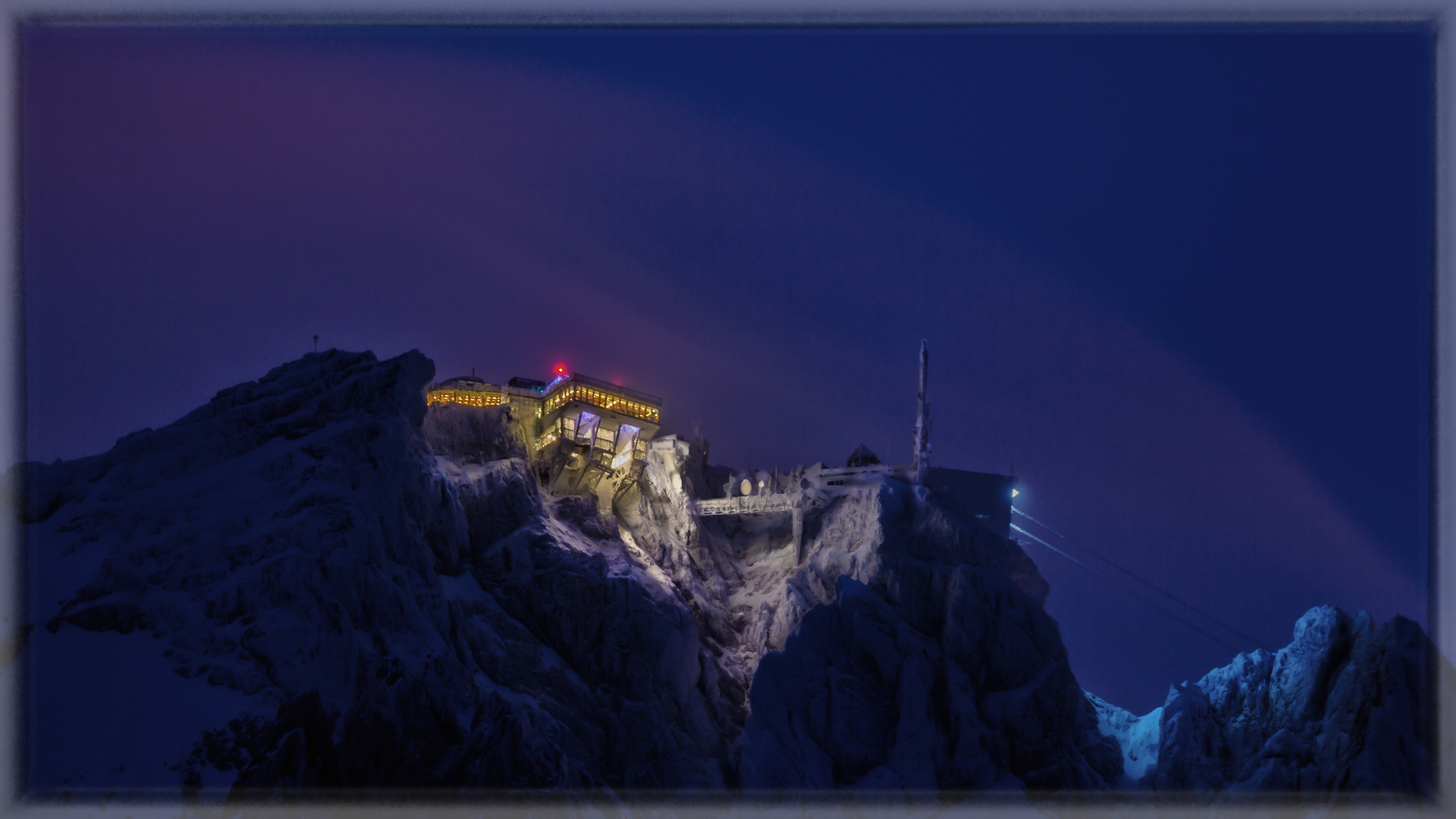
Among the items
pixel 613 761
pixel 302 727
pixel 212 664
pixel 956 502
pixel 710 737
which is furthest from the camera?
pixel 956 502

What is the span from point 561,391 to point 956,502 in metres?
32.2

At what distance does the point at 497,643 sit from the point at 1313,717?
2008 inches

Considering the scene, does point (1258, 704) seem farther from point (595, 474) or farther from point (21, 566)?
point (21, 566)

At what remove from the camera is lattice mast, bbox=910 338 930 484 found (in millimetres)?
94750

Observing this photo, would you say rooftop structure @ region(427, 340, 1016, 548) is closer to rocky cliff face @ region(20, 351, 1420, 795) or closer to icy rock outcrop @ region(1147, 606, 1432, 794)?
rocky cliff face @ region(20, 351, 1420, 795)

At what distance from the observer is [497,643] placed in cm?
7794

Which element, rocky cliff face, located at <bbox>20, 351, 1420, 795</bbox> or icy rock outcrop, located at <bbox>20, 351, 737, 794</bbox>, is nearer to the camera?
rocky cliff face, located at <bbox>20, 351, 1420, 795</bbox>

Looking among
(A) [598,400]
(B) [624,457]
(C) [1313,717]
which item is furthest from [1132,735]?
(A) [598,400]

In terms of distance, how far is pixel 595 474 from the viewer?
9788 centimetres

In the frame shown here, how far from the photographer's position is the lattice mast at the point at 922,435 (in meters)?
94.8

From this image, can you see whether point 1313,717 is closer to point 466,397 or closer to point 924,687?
point 924,687

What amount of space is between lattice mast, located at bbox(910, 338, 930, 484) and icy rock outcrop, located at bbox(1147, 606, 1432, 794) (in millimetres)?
23916

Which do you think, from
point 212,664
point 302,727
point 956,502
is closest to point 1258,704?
point 956,502

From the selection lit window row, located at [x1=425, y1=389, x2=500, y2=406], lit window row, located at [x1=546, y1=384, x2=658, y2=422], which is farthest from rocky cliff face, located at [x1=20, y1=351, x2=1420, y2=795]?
lit window row, located at [x1=546, y1=384, x2=658, y2=422]
